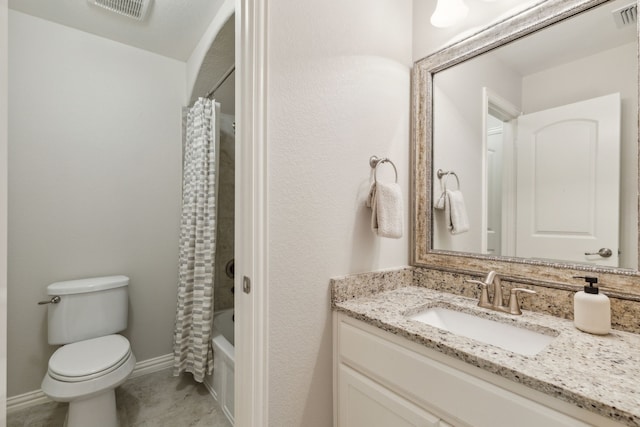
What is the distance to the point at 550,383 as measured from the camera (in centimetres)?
57

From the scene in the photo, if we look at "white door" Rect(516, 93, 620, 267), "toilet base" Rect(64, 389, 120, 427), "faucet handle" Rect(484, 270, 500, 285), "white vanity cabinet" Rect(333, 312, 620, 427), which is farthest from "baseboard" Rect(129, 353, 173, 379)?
"white door" Rect(516, 93, 620, 267)

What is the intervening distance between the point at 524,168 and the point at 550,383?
2.59 feet

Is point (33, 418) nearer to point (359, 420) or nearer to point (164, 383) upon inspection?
point (164, 383)

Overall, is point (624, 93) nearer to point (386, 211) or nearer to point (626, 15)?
point (626, 15)

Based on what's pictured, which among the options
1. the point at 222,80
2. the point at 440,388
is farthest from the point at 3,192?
the point at 222,80

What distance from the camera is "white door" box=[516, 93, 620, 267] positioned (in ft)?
2.91

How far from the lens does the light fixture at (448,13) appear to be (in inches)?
46.3

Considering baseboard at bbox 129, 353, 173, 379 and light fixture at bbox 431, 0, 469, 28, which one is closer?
light fixture at bbox 431, 0, 469, 28

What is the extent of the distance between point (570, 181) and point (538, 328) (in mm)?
505

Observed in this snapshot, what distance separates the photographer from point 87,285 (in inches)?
68.6

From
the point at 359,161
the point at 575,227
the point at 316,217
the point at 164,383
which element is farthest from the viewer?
the point at 164,383

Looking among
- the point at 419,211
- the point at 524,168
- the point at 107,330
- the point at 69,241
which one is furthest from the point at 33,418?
the point at 524,168

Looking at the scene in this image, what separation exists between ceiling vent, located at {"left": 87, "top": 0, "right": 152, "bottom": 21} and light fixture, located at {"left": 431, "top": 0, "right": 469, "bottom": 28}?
158cm

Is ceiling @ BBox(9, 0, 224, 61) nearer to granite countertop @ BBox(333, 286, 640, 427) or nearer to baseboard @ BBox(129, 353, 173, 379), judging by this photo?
granite countertop @ BBox(333, 286, 640, 427)
